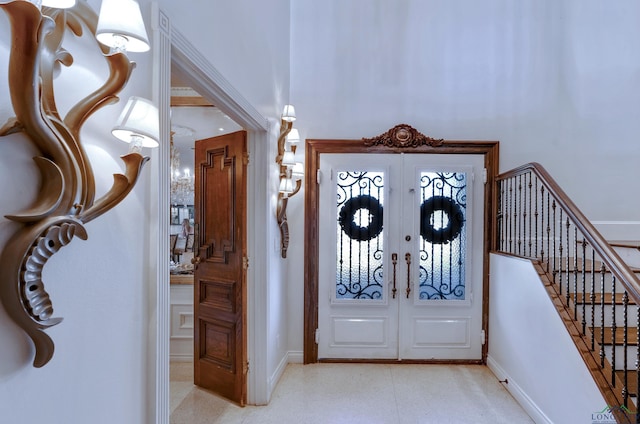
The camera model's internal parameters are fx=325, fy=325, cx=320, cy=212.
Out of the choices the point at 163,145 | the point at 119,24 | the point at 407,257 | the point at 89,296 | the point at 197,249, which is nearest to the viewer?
the point at 119,24

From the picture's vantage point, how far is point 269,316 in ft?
8.90

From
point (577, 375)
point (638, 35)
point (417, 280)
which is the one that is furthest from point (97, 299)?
point (638, 35)

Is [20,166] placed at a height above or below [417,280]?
above

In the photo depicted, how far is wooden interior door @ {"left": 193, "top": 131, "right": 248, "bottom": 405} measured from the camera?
2592 millimetres

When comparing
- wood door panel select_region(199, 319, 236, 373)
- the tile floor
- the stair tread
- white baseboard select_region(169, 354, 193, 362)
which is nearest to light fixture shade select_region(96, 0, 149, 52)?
wood door panel select_region(199, 319, 236, 373)

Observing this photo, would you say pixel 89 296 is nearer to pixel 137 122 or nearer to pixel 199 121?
pixel 137 122

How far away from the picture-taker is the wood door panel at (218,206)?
2.63 m

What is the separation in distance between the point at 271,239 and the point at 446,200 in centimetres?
190

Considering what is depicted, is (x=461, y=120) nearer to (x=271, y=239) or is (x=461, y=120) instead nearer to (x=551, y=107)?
(x=551, y=107)

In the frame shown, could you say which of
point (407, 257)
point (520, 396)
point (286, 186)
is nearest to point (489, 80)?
point (407, 257)

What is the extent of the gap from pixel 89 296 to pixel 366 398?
8.07 feet

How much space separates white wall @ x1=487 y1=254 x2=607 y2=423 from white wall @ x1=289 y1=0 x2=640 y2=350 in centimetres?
134

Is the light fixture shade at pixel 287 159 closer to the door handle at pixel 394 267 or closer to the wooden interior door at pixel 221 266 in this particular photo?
the wooden interior door at pixel 221 266

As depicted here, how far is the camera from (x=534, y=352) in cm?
248
